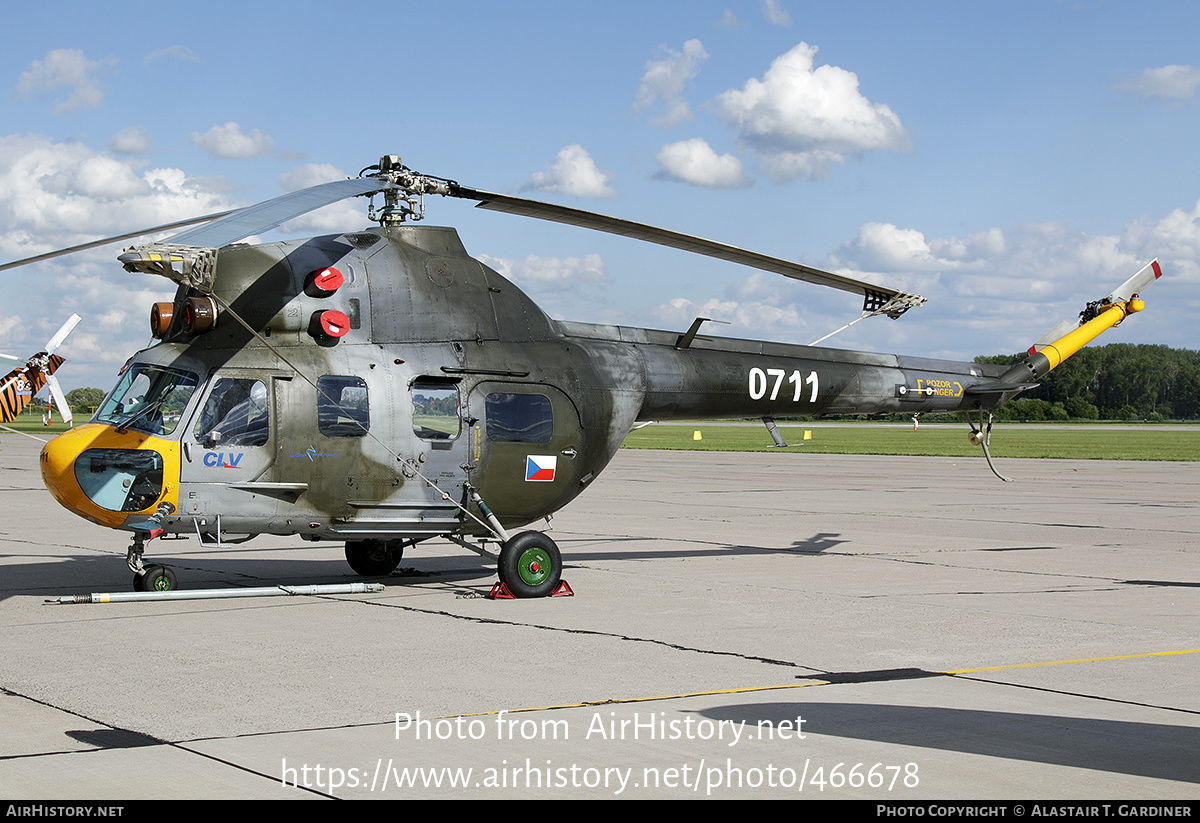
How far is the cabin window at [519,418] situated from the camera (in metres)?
12.3

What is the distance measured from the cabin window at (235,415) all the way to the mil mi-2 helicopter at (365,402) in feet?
0.05

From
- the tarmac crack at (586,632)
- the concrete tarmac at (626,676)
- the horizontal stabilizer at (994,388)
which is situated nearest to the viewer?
the concrete tarmac at (626,676)

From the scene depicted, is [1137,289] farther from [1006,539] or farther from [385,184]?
[385,184]

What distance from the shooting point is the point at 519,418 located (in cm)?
1248

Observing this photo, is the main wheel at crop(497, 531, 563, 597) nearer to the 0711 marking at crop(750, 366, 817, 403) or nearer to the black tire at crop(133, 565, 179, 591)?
the black tire at crop(133, 565, 179, 591)

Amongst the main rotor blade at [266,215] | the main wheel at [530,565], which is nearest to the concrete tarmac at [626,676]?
the main wheel at [530,565]

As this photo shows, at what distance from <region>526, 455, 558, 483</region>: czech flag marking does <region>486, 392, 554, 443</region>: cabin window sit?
18cm

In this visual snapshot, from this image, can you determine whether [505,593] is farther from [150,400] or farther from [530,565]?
[150,400]

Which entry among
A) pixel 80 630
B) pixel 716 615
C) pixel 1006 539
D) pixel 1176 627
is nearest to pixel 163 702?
pixel 80 630

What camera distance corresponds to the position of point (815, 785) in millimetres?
5570

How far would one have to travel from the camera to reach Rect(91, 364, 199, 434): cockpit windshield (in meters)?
11.2

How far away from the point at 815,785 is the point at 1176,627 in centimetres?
627

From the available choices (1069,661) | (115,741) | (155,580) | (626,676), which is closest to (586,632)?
(626,676)

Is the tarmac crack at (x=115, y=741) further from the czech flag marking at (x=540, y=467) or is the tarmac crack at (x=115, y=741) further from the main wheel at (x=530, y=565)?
the czech flag marking at (x=540, y=467)
